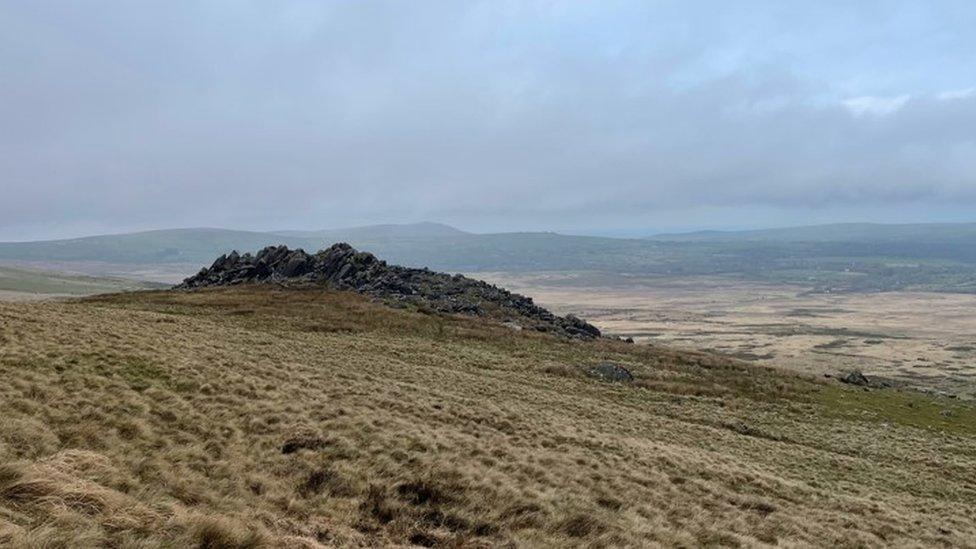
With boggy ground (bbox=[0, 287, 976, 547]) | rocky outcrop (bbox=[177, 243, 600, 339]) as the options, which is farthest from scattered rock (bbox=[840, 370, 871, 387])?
rocky outcrop (bbox=[177, 243, 600, 339])

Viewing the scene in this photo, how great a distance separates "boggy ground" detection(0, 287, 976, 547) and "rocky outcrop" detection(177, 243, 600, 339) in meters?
38.0

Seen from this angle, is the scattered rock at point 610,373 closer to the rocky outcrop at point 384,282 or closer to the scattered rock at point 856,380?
the rocky outcrop at point 384,282

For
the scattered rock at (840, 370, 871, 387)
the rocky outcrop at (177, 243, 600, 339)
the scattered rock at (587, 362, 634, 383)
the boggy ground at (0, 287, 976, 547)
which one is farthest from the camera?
the rocky outcrop at (177, 243, 600, 339)

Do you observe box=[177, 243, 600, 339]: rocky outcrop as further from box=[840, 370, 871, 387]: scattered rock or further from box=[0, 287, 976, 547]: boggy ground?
box=[0, 287, 976, 547]: boggy ground

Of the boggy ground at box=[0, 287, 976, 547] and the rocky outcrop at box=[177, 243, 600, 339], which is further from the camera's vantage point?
the rocky outcrop at box=[177, 243, 600, 339]

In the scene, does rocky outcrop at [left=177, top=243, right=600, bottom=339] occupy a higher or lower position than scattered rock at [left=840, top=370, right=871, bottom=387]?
higher

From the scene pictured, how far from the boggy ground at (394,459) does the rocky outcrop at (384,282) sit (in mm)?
38022

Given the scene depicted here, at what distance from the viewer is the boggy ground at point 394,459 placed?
1280 cm

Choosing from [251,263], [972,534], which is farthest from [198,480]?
[251,263]

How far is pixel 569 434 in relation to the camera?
92.0ft

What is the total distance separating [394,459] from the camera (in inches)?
725

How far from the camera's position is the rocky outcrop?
8631cm

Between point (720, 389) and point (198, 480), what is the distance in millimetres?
50628

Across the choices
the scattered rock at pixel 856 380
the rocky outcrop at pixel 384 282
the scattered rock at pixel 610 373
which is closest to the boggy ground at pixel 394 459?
the scattered rock at pixel 610 373
